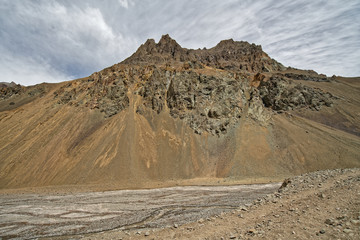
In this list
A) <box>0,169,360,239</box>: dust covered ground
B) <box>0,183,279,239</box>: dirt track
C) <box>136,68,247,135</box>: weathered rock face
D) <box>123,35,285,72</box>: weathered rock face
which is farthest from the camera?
<box>123,35,285,72</box>: weathered rock face

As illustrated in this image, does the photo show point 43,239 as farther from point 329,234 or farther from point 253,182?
point 253,182

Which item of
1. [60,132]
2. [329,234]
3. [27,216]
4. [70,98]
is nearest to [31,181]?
[60,132]

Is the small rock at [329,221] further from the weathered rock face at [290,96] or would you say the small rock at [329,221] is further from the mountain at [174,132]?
the weathered rock face at [290,96]

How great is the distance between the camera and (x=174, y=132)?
53.9 metres

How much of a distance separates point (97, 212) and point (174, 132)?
33299 millimetres

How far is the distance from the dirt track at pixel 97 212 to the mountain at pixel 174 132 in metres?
10.9

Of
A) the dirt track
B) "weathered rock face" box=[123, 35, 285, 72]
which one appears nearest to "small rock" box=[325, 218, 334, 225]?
the dirt track

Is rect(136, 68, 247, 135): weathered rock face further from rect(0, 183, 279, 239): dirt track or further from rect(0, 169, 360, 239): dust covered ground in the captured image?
rect(0, 169, 360, 239): dust covered ground

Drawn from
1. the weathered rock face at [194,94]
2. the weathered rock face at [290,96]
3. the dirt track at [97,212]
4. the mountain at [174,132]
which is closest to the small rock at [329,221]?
the dirt track at [97,212]

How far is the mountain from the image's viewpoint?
144 ft

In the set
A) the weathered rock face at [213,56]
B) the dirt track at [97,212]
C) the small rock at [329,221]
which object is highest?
the weathered rock face at [213,56]

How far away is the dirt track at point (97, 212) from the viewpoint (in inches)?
685

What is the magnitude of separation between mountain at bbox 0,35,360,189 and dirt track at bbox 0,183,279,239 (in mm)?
10932

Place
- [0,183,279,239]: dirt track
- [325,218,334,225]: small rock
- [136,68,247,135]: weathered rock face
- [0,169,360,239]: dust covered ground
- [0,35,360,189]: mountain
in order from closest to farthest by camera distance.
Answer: [325,218,334,225]: small rock → [0,169,360,239]: dust covered ground → [0,183,279,239]: dirt track → [0,35,360,189]: mountain → [136,68,247,135]: weathered rock face
